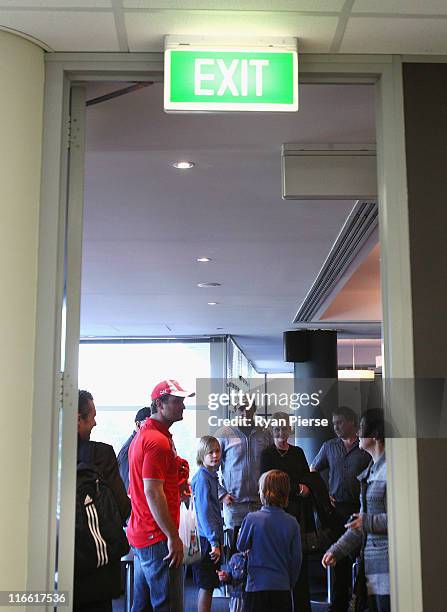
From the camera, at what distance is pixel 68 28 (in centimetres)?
279

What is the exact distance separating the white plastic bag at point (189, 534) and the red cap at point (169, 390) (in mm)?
524

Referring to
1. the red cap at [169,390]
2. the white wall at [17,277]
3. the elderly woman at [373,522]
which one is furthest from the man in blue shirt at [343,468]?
the white wall at [17,277]

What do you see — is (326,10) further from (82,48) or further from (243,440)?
(243,440)

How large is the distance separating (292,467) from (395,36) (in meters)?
1.66

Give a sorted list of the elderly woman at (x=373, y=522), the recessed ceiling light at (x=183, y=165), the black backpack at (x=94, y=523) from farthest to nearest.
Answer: the recessed ceiling light at (x=183, y=165)
the black backpack at (x=94, y=523)
the elderly woman at (x=373, y=522)

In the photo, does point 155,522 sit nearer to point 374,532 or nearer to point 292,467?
point 292,467

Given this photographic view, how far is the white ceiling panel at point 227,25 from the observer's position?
2.70 m

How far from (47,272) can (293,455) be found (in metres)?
1.17

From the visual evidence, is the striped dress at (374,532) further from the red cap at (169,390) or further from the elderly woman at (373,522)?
the red cap at (169,390)

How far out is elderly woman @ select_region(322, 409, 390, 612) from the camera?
9.75 feet

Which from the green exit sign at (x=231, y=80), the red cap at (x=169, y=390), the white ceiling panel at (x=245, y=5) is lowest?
the red cap at (x=169, y=390)

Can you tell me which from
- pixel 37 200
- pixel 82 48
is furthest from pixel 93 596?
pixel 82 48

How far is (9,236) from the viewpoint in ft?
9.06

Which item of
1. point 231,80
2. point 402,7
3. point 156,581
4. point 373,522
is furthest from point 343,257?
point 402,7
